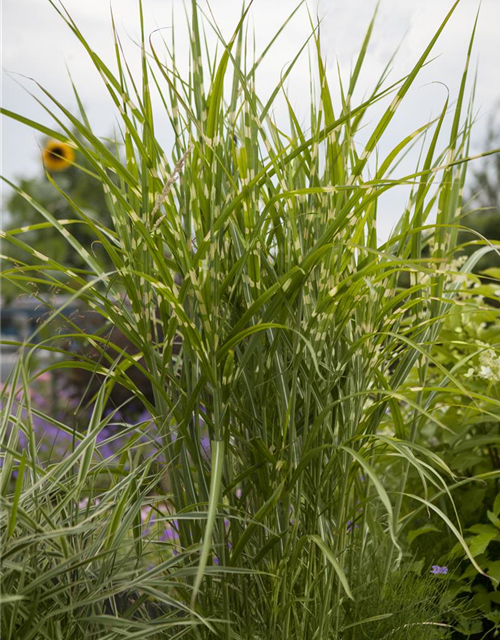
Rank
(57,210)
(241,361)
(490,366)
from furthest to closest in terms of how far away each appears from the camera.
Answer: (57,210), (490,366), (241,361)

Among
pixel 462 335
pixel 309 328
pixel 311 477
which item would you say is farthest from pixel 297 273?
pixel 462 335

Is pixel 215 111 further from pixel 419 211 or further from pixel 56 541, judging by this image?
pixel 56 541

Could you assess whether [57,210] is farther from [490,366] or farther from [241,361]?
[241,361]

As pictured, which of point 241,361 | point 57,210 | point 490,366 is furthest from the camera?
point 57,210

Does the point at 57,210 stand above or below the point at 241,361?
below

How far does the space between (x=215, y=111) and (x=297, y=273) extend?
0.31 m

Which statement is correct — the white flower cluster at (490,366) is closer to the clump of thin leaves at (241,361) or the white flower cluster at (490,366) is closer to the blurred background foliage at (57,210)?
the clump of thin leaves at (241,361)

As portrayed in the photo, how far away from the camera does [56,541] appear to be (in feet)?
3.50

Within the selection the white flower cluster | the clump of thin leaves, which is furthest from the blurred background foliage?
the clump of thin leaves

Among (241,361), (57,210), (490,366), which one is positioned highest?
(241,361)

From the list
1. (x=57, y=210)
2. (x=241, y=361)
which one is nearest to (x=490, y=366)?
(x=241, y=361)

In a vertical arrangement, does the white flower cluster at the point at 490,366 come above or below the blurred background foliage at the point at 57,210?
above

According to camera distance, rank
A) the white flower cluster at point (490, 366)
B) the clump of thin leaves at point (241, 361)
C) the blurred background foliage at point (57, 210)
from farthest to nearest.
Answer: the blurred background foliage at point (57, 210) < the white flower cluster at point (490, 366) < the clump of thin leaves at point (241, 361)

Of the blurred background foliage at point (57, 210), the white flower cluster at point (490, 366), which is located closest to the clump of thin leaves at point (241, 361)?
the white flower cluster at point (490, 366)
